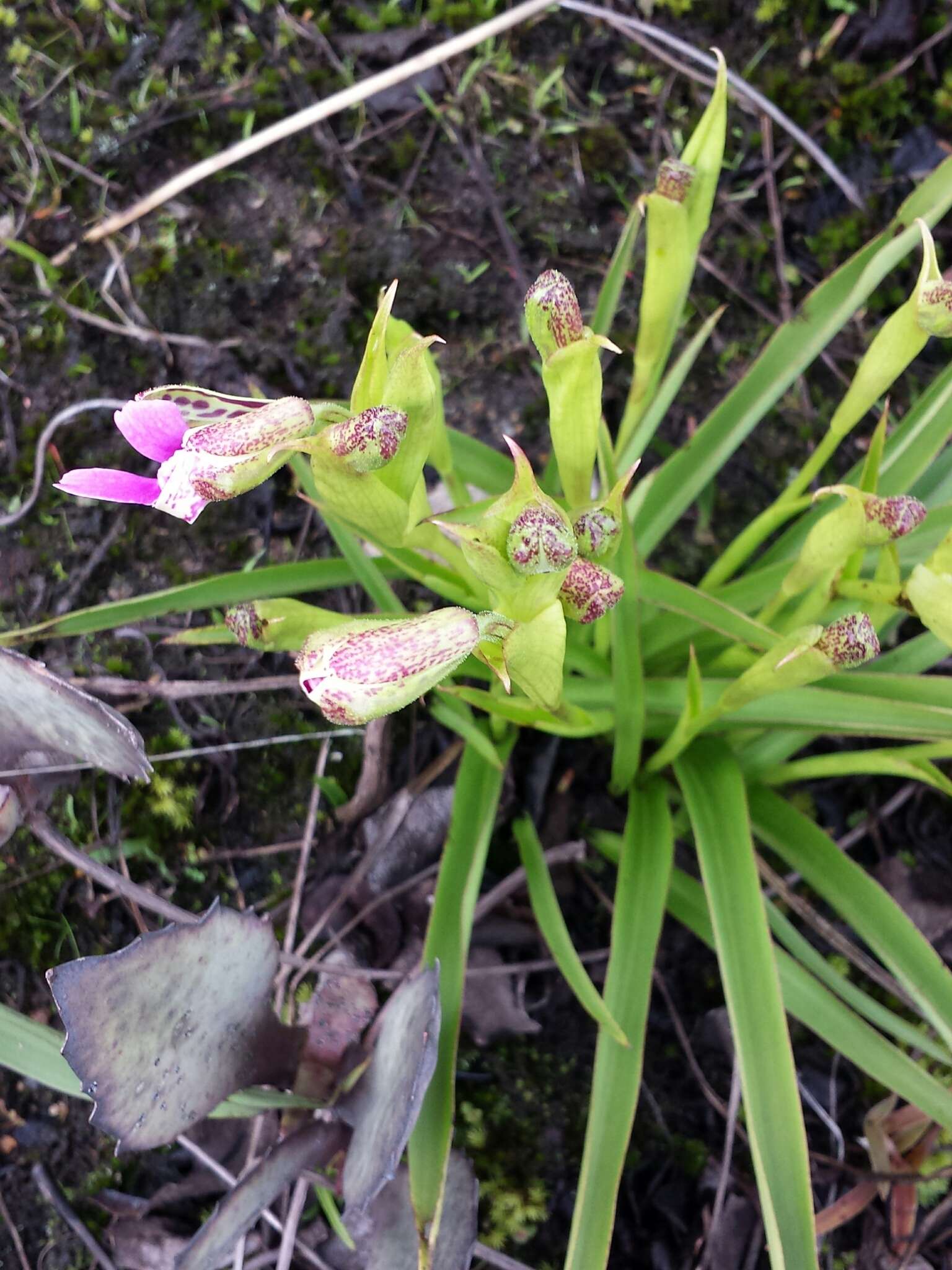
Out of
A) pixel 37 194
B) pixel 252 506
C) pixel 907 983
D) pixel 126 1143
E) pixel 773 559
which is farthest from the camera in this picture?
pixel 37 194

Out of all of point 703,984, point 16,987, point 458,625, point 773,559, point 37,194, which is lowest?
point 16,987

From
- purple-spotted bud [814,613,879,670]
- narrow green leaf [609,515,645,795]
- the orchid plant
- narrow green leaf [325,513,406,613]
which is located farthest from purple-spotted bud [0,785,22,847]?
purple-spotted bud [814,613,879,670]

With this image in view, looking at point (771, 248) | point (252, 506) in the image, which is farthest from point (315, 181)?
point (771, 248)

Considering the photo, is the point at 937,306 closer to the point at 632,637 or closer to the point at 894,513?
the point at 894,513

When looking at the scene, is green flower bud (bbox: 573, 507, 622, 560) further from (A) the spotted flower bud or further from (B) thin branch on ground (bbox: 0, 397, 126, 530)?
(B) thin branch on ground (bbox: 0, 397, 126, 530)

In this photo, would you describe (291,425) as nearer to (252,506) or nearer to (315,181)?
(252,506)
